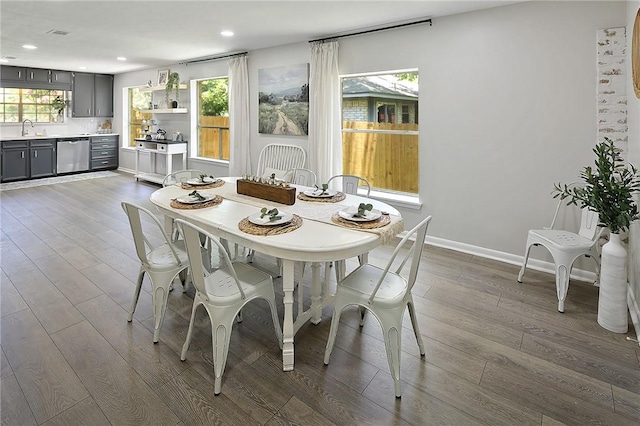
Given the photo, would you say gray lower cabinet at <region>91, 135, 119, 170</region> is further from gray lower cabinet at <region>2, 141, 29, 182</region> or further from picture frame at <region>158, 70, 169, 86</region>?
picture frame at <region>158, 70, 169, 86</region>

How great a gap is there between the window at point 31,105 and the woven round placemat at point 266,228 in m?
8.80

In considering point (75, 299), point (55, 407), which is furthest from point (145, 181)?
point (55, 407)

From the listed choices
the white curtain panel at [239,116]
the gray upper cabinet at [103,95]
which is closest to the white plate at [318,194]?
the white curtain panel at [239,116]

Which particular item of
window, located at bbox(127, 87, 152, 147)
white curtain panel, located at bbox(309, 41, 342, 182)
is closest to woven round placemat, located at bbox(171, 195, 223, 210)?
white curtain panel, located at bbox(309, 41, 342, 182)

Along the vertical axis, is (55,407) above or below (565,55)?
below

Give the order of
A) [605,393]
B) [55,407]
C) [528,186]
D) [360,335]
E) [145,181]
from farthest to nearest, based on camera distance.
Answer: [145,181] < [528,186] < [360,335] < [605,393] < [55,407]

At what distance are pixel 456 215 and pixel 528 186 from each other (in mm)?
771

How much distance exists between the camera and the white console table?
7105 millimetres

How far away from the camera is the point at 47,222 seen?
4918 millimetres

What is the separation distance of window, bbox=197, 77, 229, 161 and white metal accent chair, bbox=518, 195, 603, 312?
209 inches

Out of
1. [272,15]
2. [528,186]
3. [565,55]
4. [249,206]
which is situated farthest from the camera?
[272,15]

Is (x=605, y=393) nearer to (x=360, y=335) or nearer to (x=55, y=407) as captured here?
(x=360, y=335)

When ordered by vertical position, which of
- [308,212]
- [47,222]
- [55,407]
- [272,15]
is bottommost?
[55,407]

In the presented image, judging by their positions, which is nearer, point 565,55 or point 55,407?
point 55,407
